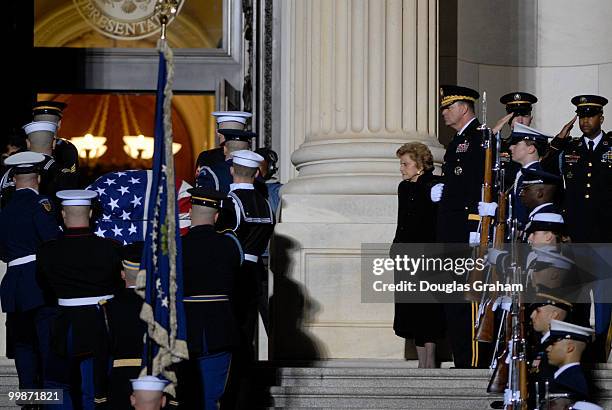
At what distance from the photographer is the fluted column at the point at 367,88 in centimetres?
1505

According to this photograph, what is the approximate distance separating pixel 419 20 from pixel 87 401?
209 inches

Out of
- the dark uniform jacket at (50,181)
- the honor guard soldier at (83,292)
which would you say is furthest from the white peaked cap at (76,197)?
the dark uniform jacket at (50,181)

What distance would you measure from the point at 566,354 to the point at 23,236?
4176 mm

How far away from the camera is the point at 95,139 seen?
24641 mm

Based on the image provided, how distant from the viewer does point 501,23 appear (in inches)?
727

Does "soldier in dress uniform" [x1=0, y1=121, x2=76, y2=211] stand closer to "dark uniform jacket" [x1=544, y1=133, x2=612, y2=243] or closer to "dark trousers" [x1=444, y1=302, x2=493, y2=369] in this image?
"dark trousers" [x1=444, y1=302, x2=493, y2=369]

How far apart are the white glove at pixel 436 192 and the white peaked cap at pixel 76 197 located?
2.80m

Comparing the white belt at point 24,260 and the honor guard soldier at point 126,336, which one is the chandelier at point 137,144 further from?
the honor guard soldier at point 126,336

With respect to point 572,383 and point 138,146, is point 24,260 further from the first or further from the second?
point 138,146

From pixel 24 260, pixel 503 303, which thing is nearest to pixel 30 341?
pixel 24 260

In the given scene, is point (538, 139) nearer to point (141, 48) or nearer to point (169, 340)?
point (169, 340)

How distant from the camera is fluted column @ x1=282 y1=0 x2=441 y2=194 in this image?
49.4 feet

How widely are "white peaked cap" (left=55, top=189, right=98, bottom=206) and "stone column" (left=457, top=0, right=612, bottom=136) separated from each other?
23.7ft

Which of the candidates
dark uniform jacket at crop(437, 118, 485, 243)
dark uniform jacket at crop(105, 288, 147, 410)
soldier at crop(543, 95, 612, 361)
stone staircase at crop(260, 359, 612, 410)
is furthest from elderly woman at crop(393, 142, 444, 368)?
dark uniform jacket at crop(105, 288, 147, 410)
